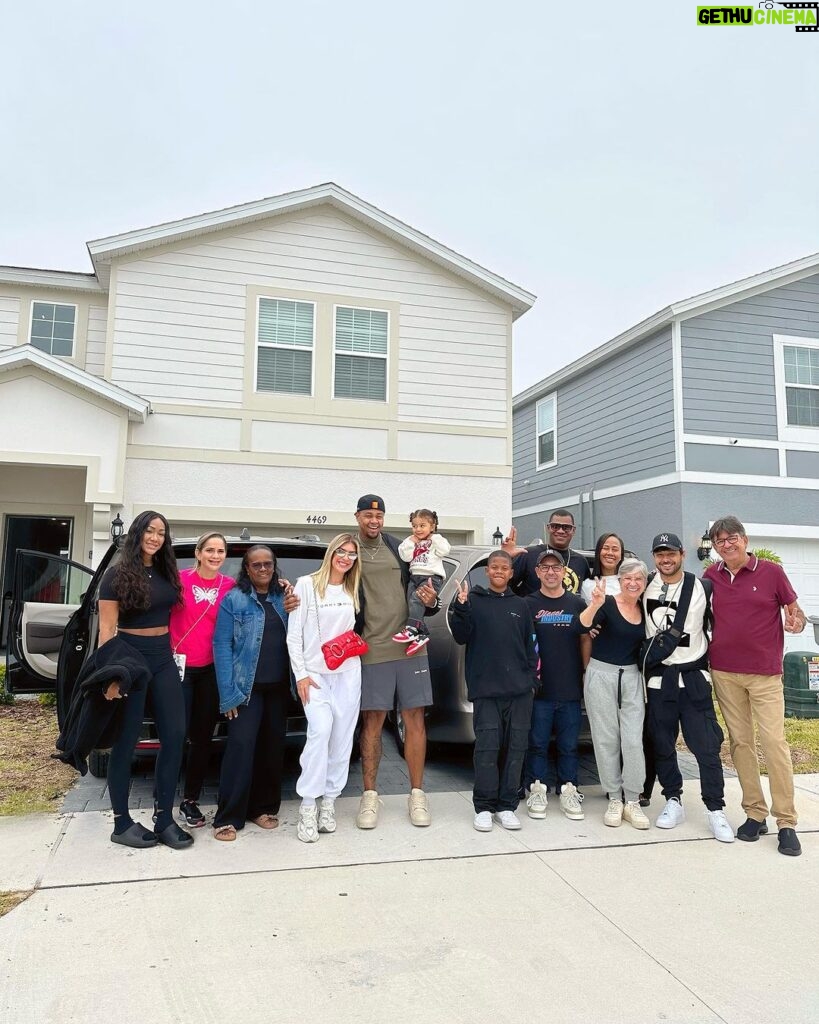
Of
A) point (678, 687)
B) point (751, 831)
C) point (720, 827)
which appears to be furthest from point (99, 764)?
point (751, 831)

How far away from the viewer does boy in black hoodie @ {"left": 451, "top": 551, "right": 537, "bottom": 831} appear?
14.3 ft

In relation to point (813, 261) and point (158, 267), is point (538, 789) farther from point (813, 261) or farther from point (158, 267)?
point (813, 261)

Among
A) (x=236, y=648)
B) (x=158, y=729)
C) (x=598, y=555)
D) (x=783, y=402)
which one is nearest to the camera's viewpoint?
(x=158, y=729)

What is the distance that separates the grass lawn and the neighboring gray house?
9.06 m

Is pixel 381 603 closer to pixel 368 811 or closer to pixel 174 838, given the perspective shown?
pixel 368 811

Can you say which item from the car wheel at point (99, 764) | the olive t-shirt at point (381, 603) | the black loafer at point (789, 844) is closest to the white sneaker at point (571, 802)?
the black loafer at point (789, 844)

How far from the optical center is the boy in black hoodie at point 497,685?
14.3ft

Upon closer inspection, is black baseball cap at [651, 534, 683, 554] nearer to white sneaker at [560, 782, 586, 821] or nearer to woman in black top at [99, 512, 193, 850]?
white sneaker at [560, 782, 586, 821]

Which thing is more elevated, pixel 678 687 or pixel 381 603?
pixel 381 603

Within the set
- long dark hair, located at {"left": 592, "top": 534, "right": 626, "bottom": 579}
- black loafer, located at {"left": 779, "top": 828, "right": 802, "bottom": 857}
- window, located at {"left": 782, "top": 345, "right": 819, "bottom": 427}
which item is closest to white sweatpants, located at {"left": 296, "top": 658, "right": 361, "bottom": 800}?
long dark hair, located at {"left": 592, "top": 534, "right": 626, "bottom": 579}

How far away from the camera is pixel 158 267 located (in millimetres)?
10172

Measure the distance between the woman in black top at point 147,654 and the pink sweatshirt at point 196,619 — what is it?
0.11 meters

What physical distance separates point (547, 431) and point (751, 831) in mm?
12385

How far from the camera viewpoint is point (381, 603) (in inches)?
179
